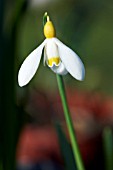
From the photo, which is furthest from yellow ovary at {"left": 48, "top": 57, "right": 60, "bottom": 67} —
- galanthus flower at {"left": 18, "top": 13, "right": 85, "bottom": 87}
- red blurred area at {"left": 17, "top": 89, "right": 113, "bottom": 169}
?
red blurred area at {"left": 17, "top": 89, "right": 113, "bottom": 169}

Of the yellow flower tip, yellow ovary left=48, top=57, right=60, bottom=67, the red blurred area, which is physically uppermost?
the yellow flower tip

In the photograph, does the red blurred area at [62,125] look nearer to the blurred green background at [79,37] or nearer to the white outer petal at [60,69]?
the blurred green background at [79,37]

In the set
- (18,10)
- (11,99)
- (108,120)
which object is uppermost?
(18,10)

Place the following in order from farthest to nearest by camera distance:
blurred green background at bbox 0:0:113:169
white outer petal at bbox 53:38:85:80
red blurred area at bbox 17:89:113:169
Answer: blurred green background at bbox 0:0:113:169, red blurred area at bbox 17:89:113:169, white outer petal at bbox 53:38:85:80

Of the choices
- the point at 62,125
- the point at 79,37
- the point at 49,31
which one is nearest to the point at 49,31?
the point at 49,31

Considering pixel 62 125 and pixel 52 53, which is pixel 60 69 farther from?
A: pixel 62 125

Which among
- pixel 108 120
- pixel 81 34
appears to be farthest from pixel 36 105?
pixel 81 34

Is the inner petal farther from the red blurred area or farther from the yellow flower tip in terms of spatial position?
the red blurred area

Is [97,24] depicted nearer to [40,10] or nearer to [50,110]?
[40,10]
